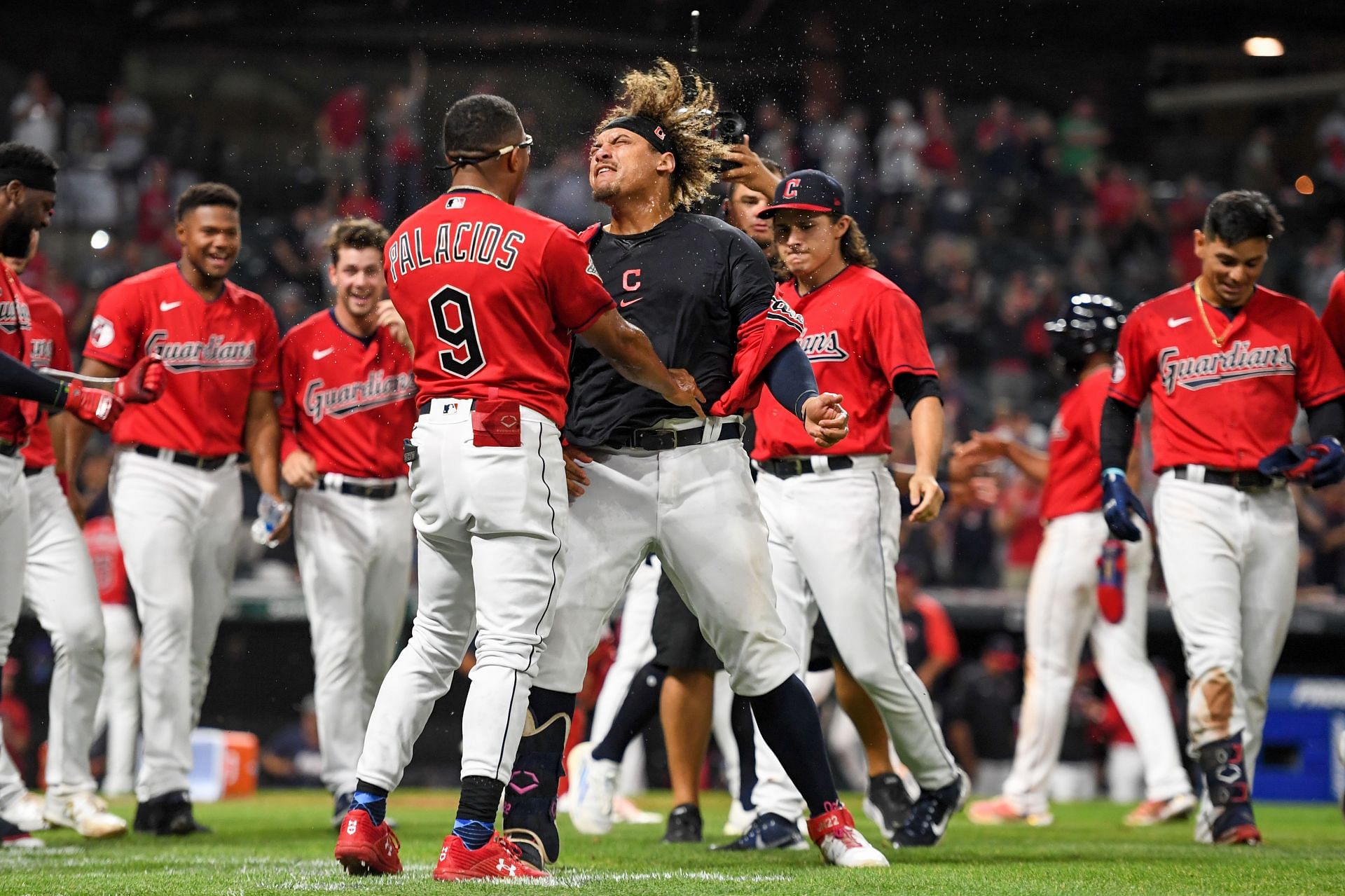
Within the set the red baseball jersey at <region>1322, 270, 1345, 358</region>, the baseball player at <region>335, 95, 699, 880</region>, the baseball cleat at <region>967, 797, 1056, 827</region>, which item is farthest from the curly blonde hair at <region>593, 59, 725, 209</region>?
the baseball cleat at <region>967, 797, 1056, 827</region>

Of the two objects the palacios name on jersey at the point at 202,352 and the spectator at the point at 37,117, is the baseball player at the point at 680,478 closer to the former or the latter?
the palacios name on jersey at the point at 202,352

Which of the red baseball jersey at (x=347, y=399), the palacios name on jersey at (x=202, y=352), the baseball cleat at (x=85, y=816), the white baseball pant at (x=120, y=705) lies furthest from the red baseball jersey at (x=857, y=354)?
the white baseball pant at (x=120, y=705)

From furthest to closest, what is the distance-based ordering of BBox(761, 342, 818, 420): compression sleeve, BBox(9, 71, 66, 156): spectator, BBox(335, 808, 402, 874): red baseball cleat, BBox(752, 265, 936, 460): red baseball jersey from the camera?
1. BBox(9, 71, 66, 156): spectator
2. BBox(752, 265, 936, 460): red baseball jersey
3. BBox(761, 342, 818, 420): compression sleeve
4. BBox(335, 808, 402, 874): red baseball cleat

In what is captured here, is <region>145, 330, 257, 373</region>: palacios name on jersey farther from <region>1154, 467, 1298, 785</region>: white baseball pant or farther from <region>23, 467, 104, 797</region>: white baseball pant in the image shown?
<region>1154, 467, 1298, 785</region>: white baseball pant

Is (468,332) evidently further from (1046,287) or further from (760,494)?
(1046,287)

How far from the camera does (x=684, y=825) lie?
5.83m

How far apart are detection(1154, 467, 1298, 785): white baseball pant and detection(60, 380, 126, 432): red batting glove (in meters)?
3.61

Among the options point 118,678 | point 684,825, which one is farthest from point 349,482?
point 118,678

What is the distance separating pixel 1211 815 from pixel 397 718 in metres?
3.23

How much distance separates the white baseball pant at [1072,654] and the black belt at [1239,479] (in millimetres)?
1663

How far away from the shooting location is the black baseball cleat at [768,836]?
16.9 ft

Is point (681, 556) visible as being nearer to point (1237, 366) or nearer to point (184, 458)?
point (1237, 366)

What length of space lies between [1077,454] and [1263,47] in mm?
12691

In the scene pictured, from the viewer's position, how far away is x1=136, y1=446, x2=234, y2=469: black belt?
6098 mm
